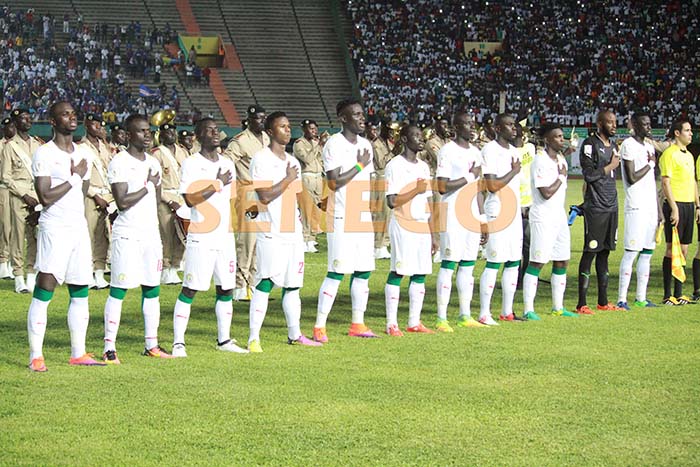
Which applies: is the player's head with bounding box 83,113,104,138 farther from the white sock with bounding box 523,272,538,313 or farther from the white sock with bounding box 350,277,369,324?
the white sock with bounding box 523,272,538,313

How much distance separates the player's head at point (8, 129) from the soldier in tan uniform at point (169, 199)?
6.46 feet

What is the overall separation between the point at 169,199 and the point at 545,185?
19.5 ft

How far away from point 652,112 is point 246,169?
1424 inches

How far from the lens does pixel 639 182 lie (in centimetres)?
1352

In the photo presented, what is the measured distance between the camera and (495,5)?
53.8 metres

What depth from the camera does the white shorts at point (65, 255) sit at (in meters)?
9.33

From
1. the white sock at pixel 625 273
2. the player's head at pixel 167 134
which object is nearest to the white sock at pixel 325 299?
the white sock at pixel 625 273

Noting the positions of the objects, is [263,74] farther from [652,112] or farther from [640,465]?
[640,465]

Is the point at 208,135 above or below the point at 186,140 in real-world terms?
below

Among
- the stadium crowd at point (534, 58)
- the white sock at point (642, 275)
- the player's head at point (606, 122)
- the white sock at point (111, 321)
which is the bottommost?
the white sock at point (111, 321)

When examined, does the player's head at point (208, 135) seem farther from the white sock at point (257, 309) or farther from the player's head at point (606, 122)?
the player's head at point (606, 122)

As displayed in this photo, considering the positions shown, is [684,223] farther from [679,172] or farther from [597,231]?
[597,231]

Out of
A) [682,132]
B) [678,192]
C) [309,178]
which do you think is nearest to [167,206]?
[309,178]

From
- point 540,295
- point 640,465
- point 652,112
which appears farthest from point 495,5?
point 640,465
